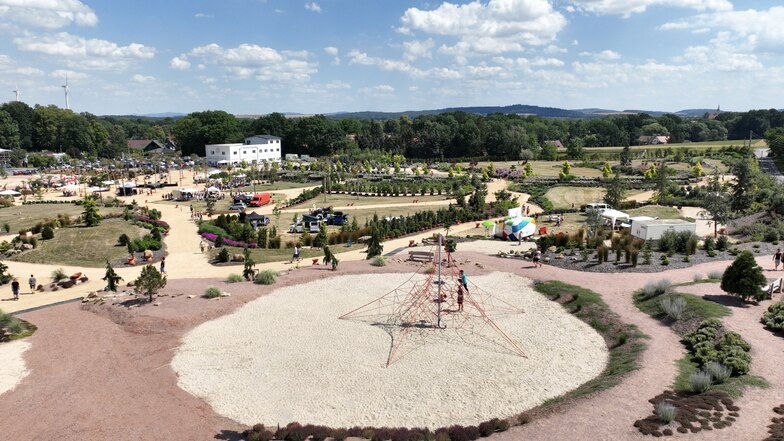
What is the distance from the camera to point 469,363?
18125 mm

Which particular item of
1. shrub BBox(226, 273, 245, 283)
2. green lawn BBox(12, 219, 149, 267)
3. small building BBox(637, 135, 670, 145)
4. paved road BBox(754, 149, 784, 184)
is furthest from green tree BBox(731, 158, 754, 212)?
small building BBox(637, 135, 670, 145)

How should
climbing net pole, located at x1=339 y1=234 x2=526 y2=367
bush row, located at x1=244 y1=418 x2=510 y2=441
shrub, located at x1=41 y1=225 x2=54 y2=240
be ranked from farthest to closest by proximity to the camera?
shrub, located at x1=41 y1=225 x2=54 y2=240 < climbing net pole, located at x1=339 y1=234 x2=526 y2=367 < bush row, located at x1=244 y1=418 x2=510 y2=441

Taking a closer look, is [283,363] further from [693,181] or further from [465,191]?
[693,181]

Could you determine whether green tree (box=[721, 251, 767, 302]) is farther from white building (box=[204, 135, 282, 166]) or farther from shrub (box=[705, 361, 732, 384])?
white building (box=[204, 135, 282, 166])

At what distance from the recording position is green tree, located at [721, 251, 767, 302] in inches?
858

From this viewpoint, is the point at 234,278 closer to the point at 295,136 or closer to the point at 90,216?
the point at 90,216

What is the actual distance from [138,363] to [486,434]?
12.2 m

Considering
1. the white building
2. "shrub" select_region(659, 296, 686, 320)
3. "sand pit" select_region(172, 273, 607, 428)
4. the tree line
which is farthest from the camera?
the tree line

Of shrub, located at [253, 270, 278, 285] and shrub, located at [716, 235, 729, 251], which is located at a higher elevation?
shrub, located at [716, 235, 729, 251]

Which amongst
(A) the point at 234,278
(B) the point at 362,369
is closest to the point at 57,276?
(A) the point at 234,278

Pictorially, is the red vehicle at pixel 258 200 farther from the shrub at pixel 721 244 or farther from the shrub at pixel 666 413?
the shrub at pixel 666 413

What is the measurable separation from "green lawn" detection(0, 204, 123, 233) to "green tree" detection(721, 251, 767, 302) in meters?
45.7

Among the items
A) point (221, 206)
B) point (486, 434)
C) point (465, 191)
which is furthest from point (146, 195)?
point (486, 434)

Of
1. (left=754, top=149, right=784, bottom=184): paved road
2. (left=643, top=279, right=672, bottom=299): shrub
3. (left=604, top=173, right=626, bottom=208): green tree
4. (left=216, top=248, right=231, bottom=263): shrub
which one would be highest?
(left=754, top=149, right=784, bottom=184): paved road
